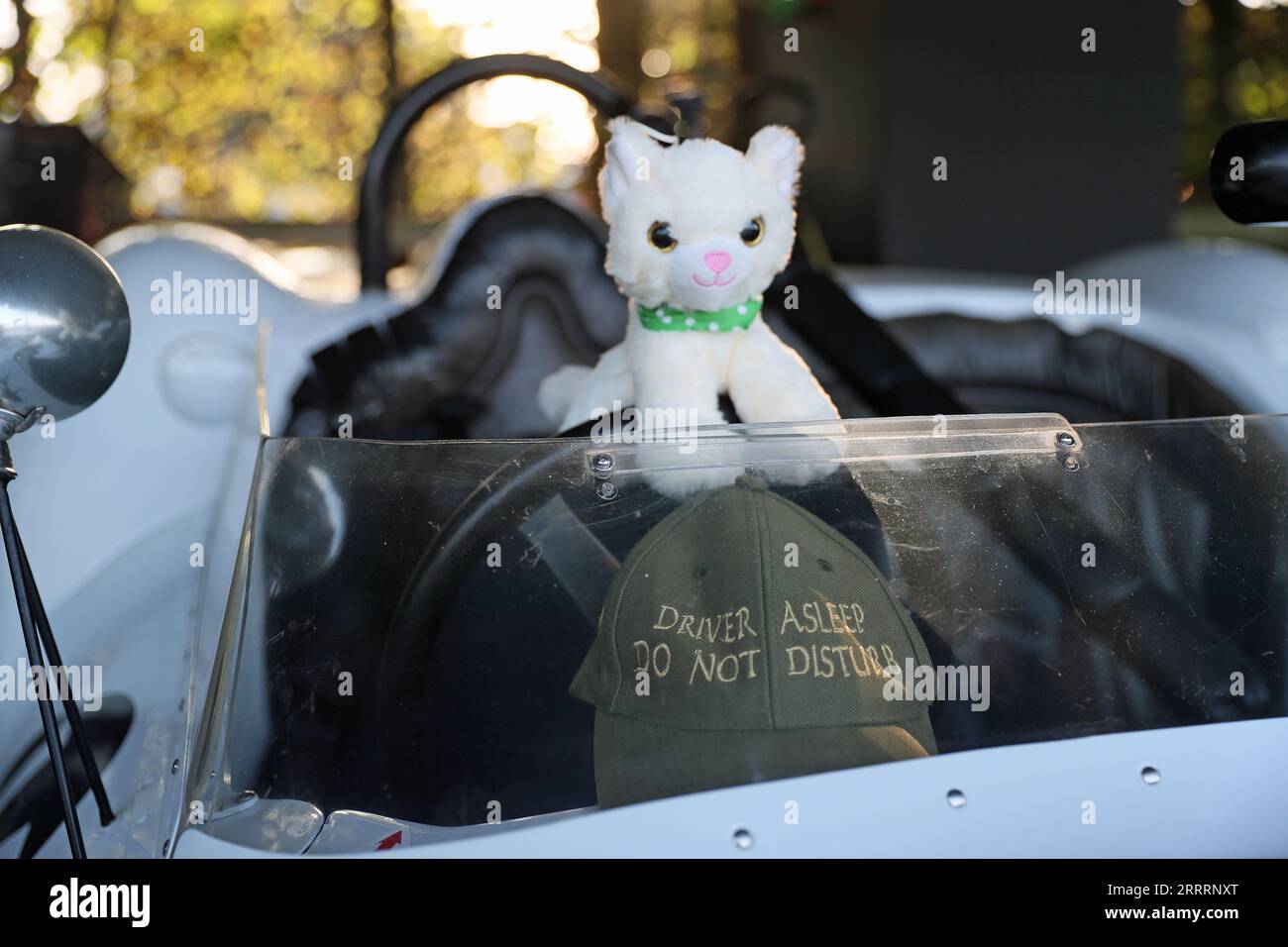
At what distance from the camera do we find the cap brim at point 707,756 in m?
0.73

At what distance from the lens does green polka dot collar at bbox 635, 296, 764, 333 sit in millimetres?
955

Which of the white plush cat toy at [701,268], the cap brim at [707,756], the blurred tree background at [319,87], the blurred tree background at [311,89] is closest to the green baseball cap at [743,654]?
the cap brim at [707,756]

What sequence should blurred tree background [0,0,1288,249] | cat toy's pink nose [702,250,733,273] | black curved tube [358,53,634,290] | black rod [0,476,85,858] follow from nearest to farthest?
1. black rod [0,476,85,858]
2. cat toy's pink nose [702,250,733,273]
3. black curved tube [358,53,634,290]
4. blurred tree background [0,0,1288,249]

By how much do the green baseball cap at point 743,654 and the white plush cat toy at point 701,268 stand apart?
0.20 metres

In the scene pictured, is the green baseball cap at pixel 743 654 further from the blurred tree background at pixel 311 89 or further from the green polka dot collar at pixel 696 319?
the blurred tree background at pixel 311 89

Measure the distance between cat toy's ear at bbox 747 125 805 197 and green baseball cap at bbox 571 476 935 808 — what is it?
0.29 meters

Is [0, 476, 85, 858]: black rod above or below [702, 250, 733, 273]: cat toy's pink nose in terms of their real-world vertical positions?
below

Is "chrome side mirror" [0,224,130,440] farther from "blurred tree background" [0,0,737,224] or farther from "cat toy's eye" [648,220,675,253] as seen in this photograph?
"blurred tree background" [0,0,737,224]

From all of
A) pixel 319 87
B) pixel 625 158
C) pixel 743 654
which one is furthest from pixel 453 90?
pixel 319 87

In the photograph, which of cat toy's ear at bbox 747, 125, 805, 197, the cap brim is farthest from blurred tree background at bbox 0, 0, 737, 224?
the cap brim

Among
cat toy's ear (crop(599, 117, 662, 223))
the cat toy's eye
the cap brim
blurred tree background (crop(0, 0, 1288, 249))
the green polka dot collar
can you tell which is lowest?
the cap brim

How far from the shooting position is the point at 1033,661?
750mm

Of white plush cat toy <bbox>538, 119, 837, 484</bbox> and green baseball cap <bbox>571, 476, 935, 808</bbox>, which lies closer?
green baseball cap <bbox>571, 476, 935, 808</bbox>
